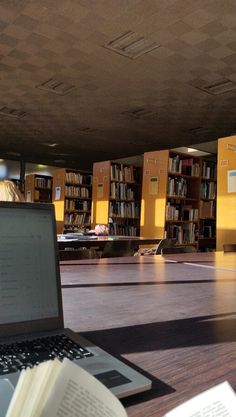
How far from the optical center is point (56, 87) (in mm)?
5836

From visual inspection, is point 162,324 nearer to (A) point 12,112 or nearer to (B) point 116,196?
(B) point 116,196

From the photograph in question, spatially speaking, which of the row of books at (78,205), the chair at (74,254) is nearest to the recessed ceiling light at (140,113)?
the row of books at (78,205)

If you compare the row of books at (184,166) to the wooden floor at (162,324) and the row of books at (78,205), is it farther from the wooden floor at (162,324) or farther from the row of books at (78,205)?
the wooden floor at (162,324)

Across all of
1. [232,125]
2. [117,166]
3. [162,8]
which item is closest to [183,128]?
[232,125]

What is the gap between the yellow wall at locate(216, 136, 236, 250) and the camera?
4305 millimetres

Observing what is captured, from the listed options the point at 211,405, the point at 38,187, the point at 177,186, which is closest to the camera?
the point at 211,405

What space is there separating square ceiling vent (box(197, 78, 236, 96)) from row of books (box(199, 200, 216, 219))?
2.12 meters

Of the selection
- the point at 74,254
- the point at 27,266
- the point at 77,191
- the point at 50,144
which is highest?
the point at 50,144

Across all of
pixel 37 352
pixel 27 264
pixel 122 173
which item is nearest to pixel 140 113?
pixel 122 173

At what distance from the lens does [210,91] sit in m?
5.68

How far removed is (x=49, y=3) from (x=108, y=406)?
4042 mm

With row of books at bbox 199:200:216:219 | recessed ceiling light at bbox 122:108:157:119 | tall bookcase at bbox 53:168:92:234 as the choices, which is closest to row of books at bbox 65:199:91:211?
tall bookcase at bbox 53:168:92:234

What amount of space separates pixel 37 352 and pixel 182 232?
622cm

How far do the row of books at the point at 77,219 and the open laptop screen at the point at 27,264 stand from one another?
26.1ft
